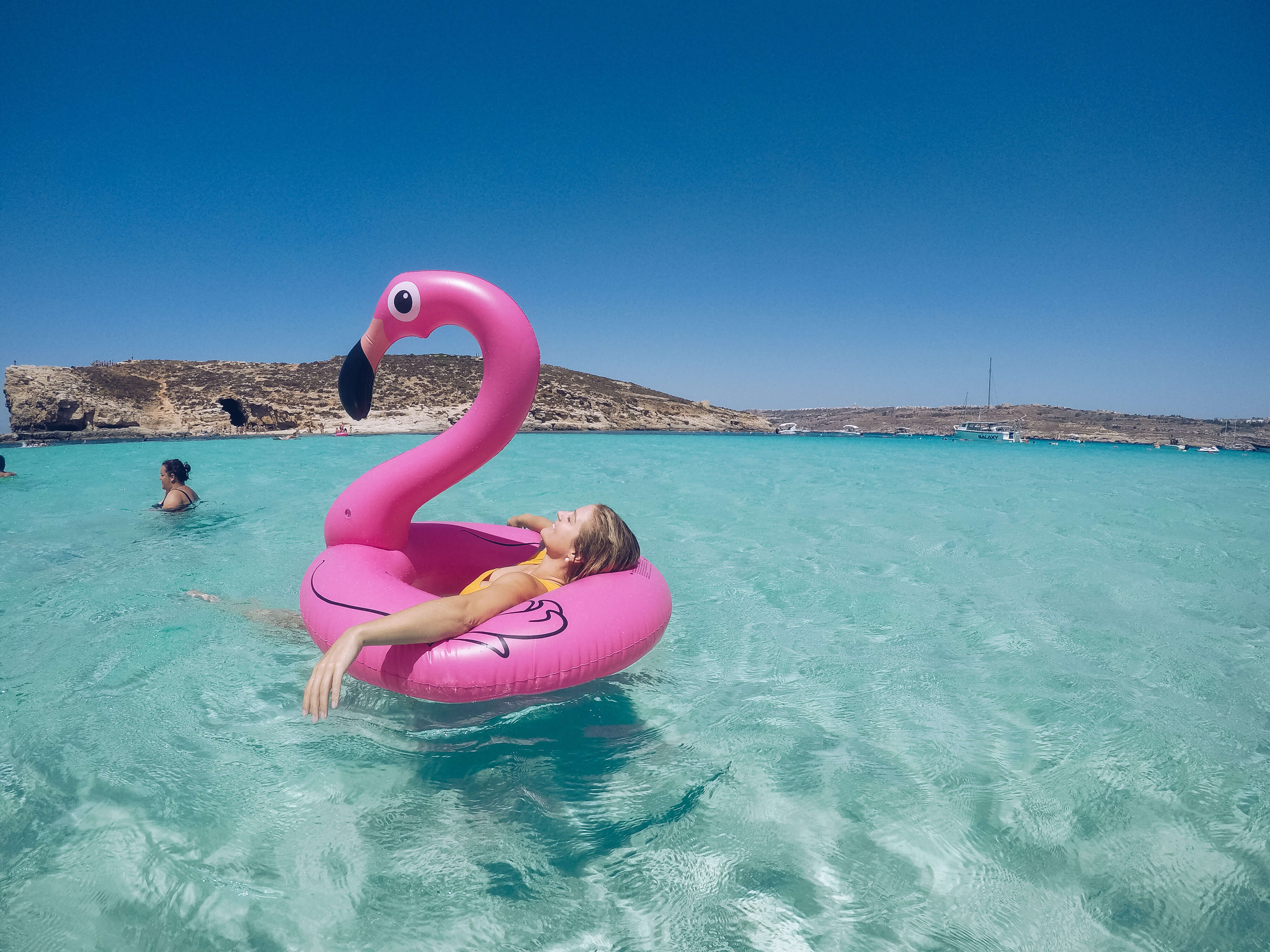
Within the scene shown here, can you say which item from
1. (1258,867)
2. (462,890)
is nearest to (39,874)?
(462,890)

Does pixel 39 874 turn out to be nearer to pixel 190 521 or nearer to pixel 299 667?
pixel 299 667

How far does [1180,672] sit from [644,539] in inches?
166

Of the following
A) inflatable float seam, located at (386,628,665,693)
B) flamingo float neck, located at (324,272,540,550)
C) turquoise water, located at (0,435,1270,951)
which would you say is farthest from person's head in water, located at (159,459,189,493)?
inflatable float seam, located at (386,628,665,693)

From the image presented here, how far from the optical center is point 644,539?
6398 mm

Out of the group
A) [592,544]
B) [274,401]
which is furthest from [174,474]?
[274,401]

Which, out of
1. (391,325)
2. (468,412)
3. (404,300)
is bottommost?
(468,412)

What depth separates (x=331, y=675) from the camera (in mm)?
1753

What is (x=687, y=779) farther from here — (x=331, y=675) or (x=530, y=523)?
(x=530, y=523)

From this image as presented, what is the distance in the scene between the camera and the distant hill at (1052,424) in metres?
47.0

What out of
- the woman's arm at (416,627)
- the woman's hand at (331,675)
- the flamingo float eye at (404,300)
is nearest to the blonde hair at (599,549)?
the woman's arm at (416,627)

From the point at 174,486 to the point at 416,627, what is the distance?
6638mm

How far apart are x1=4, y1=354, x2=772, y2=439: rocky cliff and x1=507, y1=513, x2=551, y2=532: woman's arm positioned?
18896 millimetres

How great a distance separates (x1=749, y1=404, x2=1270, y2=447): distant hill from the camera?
47.0 meters

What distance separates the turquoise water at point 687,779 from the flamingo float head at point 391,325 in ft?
4.73
